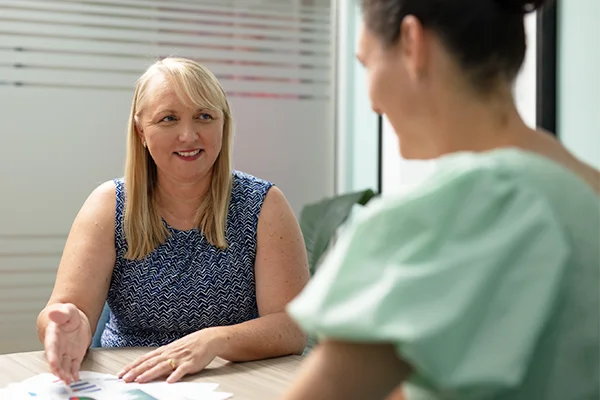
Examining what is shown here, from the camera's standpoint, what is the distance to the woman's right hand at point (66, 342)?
5.33 ft

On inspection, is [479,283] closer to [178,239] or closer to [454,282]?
[454,282]

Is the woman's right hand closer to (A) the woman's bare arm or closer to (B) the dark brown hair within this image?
(A) the woman's bare arm

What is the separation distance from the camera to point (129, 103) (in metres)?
3.82

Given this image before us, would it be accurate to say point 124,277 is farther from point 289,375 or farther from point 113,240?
point 289,375

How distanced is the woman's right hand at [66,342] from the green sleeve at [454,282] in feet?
3.57

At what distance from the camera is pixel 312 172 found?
4215 millimetres

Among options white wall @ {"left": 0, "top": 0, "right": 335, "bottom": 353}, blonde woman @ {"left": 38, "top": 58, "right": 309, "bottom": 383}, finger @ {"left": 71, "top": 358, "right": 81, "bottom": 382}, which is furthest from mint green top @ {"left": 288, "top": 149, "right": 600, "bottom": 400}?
white wall @ {"left": 0, "top": 0, "right": 335, "bottom": 353}

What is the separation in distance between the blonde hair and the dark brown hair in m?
1.36

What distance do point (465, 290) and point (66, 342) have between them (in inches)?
50.1

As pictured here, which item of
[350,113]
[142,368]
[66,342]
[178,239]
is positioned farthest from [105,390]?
[350,113]

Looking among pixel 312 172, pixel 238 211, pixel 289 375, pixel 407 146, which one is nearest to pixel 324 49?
pixel 312 172

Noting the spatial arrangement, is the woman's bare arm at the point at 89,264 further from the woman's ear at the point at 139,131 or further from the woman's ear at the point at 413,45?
the woman's ear at the point at 413,45

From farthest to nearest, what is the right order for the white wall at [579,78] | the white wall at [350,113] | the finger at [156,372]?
the white wall at [350,113]
the white wall at [579,78]
the finger at [156,372]

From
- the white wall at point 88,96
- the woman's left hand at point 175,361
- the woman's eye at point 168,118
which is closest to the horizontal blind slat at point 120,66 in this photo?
the white wall at point 88,96
